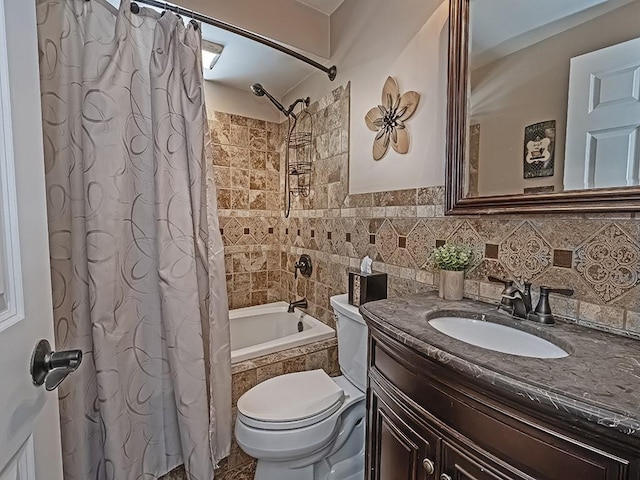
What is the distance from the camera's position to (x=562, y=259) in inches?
38.7

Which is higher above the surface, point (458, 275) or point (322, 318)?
point (458, 275)

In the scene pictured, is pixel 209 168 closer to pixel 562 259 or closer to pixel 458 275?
pixel 458 275

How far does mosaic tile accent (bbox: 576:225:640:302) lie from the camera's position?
2.78 ft

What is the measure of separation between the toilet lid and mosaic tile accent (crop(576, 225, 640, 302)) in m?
1.07

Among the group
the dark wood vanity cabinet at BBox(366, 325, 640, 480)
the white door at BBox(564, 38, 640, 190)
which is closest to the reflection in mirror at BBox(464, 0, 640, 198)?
the white door at BBox(564, 38, 640, 190)

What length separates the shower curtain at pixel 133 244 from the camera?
119cm

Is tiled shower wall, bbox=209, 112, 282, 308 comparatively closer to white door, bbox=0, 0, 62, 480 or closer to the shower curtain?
the shower curtain

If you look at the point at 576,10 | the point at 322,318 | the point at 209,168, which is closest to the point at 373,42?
the point at 576,10

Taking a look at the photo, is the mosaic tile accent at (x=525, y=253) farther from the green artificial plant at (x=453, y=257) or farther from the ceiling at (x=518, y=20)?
the ceiling at (x=518, y=20)

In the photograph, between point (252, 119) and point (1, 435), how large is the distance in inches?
102

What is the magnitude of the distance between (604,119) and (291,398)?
155 cm

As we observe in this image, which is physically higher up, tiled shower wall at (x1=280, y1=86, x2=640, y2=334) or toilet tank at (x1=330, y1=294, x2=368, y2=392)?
A: tiled shower wall at (x1=280, y1=86, x2=640, y2=334)

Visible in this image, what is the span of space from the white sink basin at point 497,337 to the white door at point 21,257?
0.95 m

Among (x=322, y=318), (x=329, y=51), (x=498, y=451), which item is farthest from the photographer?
(x=322, y=318)
